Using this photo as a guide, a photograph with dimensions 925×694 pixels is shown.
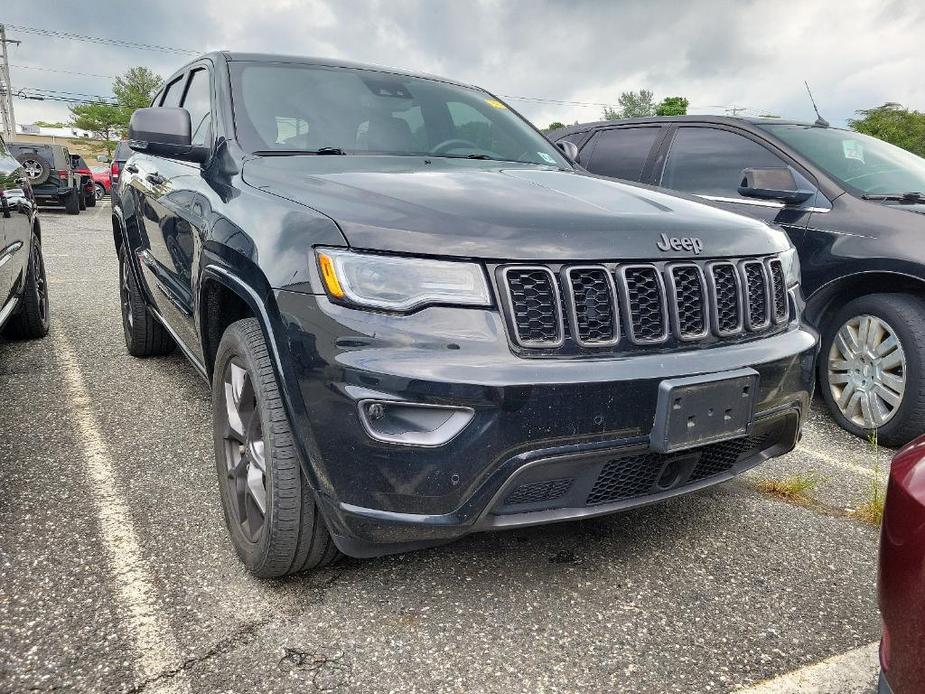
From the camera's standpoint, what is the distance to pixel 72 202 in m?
18.2

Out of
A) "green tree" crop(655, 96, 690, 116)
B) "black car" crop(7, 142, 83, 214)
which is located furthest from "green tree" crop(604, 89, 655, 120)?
"black car" crop(7, 142, 83, 214)

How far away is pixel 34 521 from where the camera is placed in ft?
8.13

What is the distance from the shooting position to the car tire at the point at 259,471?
1935 millimetres

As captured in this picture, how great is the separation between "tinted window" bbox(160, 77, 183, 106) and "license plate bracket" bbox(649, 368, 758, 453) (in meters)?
3.13

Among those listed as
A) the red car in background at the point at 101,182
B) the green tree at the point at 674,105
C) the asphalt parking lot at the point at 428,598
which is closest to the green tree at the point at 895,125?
the green tree at the point at 674,105

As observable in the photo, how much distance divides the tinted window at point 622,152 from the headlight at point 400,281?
3.27 m

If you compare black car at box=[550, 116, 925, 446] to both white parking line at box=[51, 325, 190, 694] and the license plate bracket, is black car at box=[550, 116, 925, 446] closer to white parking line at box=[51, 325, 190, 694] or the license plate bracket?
the license plate bracket

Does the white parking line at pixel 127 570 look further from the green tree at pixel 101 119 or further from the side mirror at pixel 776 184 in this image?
the green tree at pixel 101 119

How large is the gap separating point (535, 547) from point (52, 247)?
34.0 ft

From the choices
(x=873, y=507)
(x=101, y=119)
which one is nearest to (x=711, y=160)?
(x=873, y=507)

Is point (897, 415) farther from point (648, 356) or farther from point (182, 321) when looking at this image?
point (182, 321)

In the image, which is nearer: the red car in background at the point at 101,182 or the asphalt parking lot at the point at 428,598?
the asphalt parking lot at the point at 428,598

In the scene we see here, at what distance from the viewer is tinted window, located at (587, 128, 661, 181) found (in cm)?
481

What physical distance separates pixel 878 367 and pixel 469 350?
2709mm
